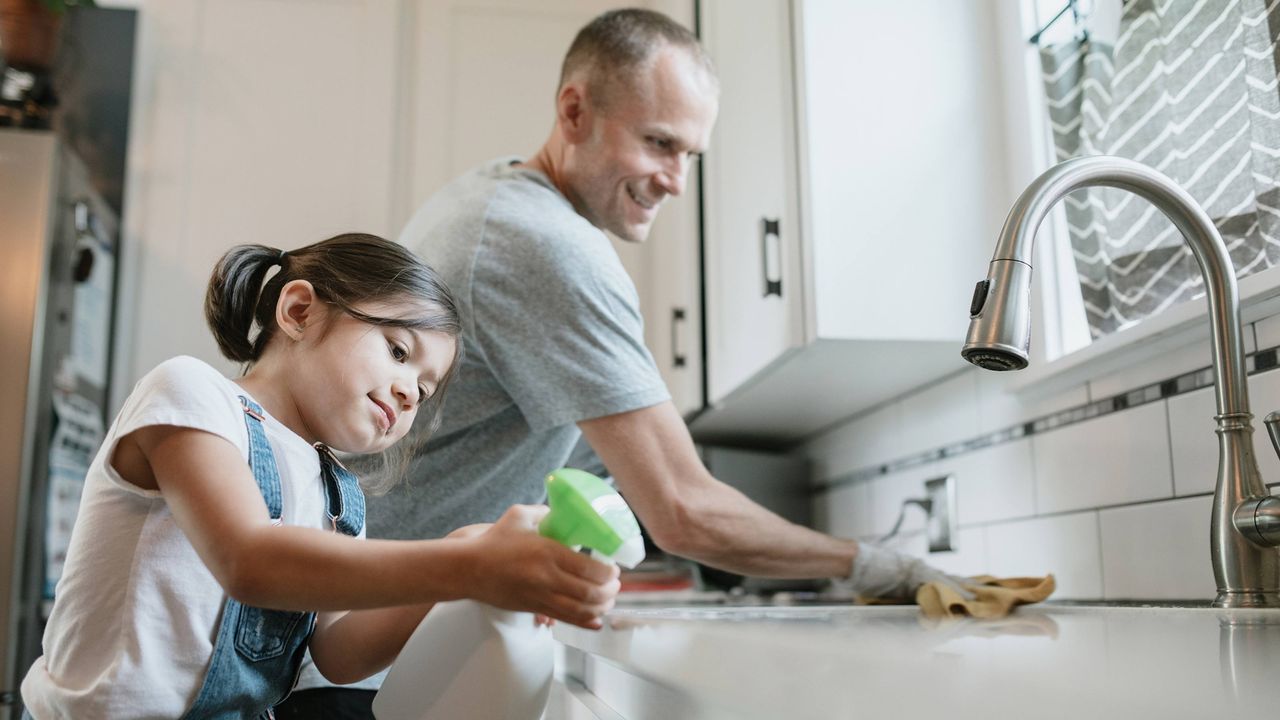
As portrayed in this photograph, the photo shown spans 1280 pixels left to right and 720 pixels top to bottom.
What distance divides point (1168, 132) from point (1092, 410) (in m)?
0.32

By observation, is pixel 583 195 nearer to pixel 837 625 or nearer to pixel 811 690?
pixel 837 625

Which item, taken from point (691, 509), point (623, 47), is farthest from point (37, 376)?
point (691, 509)

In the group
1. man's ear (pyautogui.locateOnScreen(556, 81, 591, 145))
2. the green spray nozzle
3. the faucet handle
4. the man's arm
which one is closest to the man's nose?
man's ear (pyautogui.locateOnScreen(556, 81, 591, 145))

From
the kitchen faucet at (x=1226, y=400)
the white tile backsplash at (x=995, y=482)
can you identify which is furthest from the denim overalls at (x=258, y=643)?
the white tile backsplash at (x=995, y=482)

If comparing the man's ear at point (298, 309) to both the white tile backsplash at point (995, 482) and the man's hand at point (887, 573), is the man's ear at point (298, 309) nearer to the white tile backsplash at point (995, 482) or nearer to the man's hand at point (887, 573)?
the man's hand at point (887, 573)

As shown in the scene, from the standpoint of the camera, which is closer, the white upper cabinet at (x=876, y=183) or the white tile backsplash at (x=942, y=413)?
the white upper cabinet at (x=876, y=183)

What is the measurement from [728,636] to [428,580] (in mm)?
293

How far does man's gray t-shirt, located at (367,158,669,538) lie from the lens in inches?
47.1

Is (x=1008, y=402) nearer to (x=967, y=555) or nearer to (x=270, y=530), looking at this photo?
(x=967, y=555)

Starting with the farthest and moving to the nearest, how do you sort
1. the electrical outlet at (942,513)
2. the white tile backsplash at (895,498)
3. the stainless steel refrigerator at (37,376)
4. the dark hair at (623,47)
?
the stainless steel refrigerator at (37,376) → the white tile backsplash at (895,498) → the electrical outlet at (942,513) → the dark hair at (623,47)

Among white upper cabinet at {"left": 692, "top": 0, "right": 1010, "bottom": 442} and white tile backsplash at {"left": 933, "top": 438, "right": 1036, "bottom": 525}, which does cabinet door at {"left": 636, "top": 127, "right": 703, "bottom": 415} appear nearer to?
white upper cabinet at {"left": 692, "top": 0, "right": 1010, "bottom": 442}

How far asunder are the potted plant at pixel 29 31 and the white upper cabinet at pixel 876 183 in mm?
1700

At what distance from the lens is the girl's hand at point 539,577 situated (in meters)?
0.56

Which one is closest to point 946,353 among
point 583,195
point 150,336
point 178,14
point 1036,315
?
point 1036,315
